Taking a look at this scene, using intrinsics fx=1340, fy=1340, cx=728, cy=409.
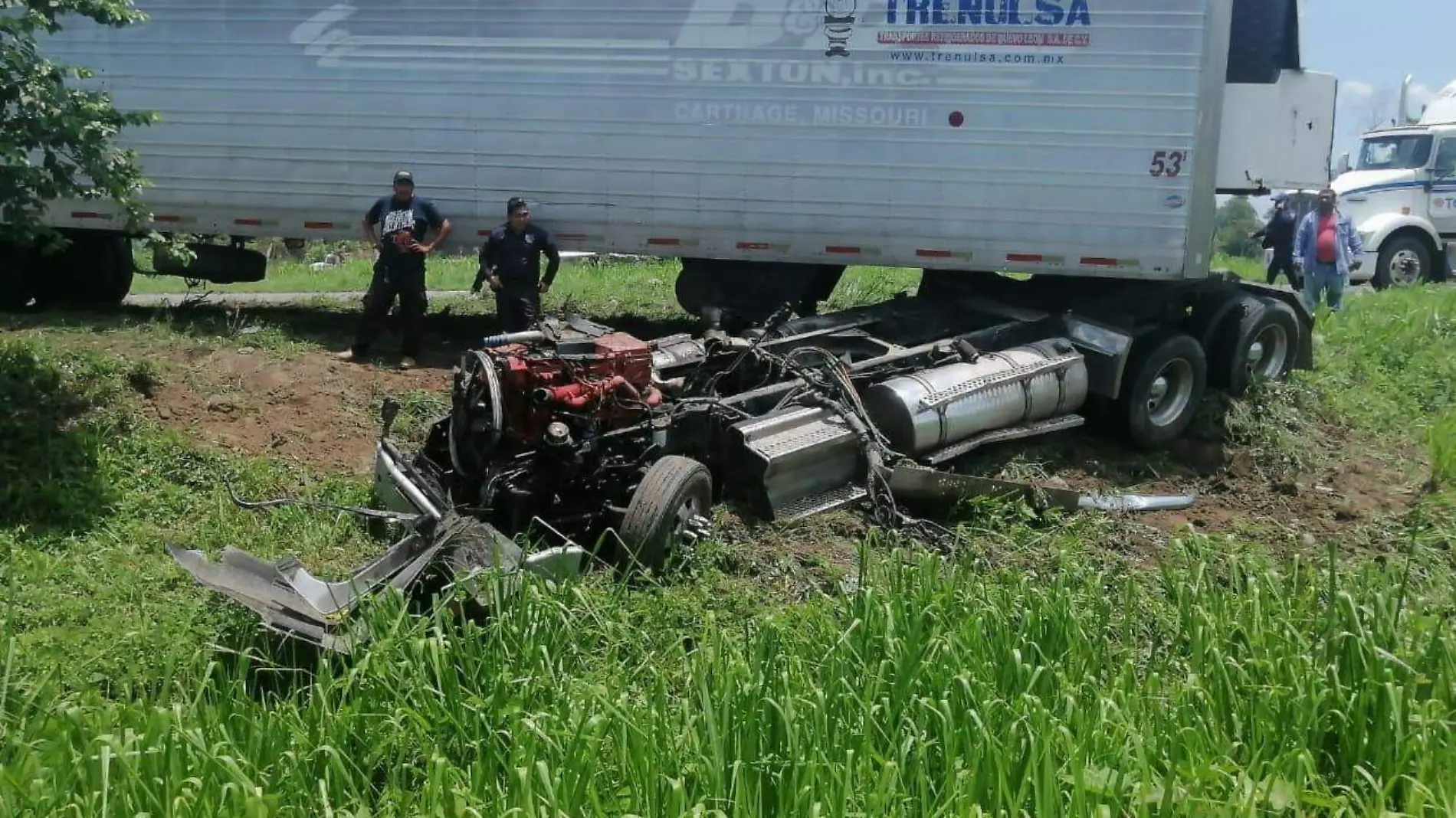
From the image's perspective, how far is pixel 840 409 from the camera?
305 inches

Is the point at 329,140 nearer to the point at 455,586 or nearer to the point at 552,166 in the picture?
the point at 552,166

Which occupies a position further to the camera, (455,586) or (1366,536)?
(1366,536)

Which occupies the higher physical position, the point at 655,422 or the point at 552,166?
the point at 552,166

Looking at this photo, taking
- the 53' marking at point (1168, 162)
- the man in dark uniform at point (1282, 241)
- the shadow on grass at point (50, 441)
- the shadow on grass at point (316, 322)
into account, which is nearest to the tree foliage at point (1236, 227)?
the man in dark uniform at point (1282, 241)

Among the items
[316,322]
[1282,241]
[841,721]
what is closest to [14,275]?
[316,322]

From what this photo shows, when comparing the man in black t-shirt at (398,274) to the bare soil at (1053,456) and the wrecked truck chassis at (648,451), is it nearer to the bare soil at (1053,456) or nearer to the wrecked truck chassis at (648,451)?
the bare soil at (1053,456)

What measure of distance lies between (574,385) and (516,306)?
3968 mm

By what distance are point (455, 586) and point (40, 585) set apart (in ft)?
7.70

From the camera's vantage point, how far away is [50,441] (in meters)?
8.05

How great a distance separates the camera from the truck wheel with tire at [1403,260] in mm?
19516

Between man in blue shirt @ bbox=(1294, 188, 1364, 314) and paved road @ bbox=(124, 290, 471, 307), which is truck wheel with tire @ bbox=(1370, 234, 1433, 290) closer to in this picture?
man in blue shirt @ bbox=(1294, 188, 1364, 314)

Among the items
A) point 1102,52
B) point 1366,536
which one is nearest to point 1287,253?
point 1102,52

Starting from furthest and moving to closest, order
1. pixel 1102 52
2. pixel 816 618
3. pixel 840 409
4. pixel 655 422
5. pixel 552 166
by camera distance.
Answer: pixel 552 166
pixel 1102 52
pixel 840 409
pixel 655 422
pixel 816 618

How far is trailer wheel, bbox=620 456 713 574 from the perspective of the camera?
20.7 feet
